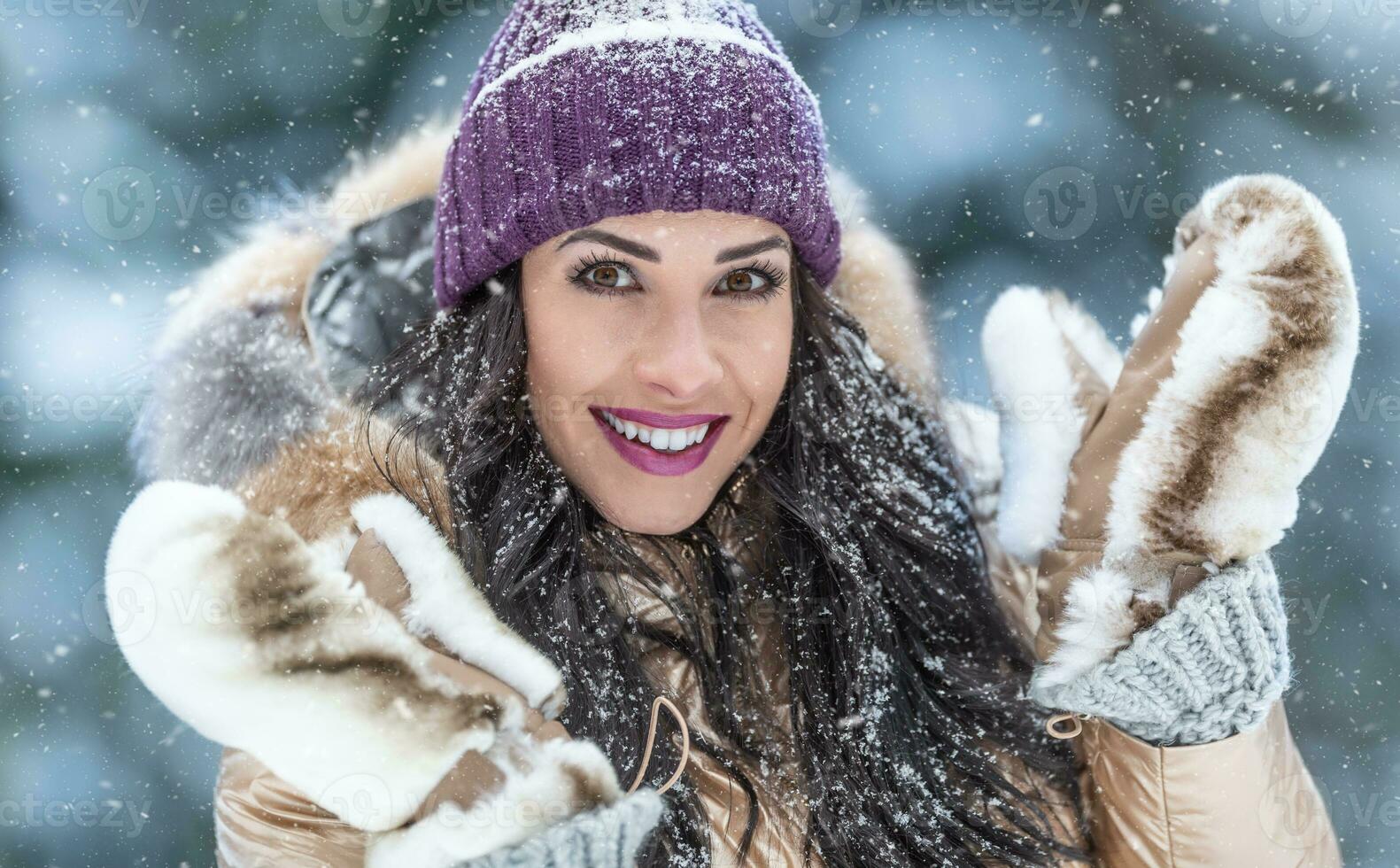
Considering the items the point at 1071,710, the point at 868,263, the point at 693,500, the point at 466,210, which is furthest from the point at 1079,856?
the point at 466,210

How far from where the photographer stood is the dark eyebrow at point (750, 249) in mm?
1569

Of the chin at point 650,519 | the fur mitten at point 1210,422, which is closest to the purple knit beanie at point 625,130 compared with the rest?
the chin at point 650,519

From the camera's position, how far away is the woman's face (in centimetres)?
155

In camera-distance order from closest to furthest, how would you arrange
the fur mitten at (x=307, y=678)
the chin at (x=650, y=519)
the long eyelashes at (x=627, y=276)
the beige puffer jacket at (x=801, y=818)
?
the fur mitten at (x=307, y=678)
the beige puffer jacket at (x=801, y=818)
the long eyelashes at (x=627, y=276)
the chin at (x=650, y=519)

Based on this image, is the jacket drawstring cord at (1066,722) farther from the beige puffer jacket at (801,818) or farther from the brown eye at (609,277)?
the brown eye at (609,277)

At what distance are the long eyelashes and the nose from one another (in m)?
0.07

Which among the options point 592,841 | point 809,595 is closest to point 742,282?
point 809,595

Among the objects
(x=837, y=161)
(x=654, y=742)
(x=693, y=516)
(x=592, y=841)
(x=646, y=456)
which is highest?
(x=837, y=161)

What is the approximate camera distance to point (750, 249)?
159 cm

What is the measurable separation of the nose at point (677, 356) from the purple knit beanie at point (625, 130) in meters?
0.16

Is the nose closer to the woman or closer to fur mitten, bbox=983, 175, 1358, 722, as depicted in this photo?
the woman

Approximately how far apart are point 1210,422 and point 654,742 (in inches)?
37.9

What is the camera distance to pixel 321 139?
2.95 metres

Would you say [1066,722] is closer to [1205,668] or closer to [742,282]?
[1205,668]
